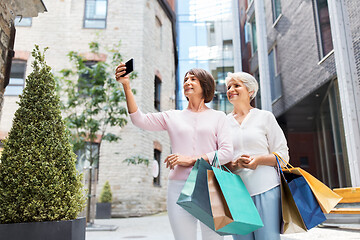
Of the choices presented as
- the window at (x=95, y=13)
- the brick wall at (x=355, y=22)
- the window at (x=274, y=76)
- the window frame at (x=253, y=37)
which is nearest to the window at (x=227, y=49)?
the window frame at (x=253, y=37)

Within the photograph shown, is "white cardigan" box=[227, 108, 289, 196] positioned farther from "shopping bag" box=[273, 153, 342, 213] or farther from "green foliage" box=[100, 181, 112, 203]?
"green foliage" box=[100, 181, 112, 203]


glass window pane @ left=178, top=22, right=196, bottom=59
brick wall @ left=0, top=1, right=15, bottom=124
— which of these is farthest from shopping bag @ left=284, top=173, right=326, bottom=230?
glass window pane @ left=178, top=22, right=196, bottom=59

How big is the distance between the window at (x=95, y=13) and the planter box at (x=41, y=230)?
12.1 m

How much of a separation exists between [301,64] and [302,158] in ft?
15.1

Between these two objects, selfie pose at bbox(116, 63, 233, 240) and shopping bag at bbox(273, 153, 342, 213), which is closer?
shopping bag at bbox(273, 153, 342, 213)

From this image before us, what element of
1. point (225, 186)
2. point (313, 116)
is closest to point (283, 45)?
point (313, 116)

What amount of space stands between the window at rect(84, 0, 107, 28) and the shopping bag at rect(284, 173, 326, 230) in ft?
44.0

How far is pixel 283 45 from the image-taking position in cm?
1087

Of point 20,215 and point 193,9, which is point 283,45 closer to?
point 193,9

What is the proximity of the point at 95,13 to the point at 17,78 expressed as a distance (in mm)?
4303

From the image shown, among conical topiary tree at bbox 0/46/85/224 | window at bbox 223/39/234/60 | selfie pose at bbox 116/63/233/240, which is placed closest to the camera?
selfie pose at bbox 116/63/233/240

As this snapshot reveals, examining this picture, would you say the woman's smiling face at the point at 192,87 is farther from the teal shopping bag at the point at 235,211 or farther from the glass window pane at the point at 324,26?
the glass window pane at the point at 324,26

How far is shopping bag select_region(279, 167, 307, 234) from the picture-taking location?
157cm

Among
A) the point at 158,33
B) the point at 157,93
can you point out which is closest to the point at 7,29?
the point at 157,93
